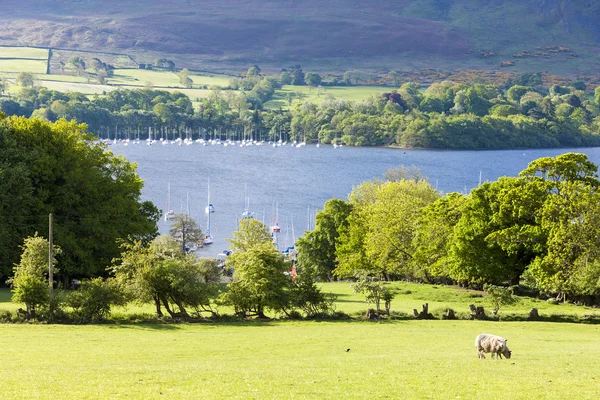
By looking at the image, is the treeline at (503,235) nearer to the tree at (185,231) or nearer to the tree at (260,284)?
the tree at (260,284)

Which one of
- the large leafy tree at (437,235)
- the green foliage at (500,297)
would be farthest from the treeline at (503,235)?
the green foliage at (500,297)

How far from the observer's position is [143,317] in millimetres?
45812

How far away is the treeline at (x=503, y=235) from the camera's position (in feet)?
174

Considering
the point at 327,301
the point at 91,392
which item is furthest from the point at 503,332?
the point at 91,392

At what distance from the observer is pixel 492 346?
29.1 metres

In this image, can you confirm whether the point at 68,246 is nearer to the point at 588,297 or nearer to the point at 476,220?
the point at 476,220

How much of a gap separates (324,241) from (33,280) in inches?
1605

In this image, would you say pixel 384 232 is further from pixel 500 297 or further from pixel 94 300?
pixel 94 300

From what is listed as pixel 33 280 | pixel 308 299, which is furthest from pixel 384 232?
pixel 33 280

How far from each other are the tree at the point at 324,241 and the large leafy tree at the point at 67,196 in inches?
743

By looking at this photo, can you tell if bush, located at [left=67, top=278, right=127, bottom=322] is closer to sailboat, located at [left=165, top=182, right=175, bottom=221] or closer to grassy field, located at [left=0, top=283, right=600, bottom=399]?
grassy field, located at [left=0, top=283, right=600, bottom=399]

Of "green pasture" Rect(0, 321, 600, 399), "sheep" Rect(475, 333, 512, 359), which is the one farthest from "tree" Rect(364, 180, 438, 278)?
"sheep" Rect(475, 333, 512, 359)

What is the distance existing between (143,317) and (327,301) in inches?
380

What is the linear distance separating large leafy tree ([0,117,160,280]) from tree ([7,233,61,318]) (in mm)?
11616
